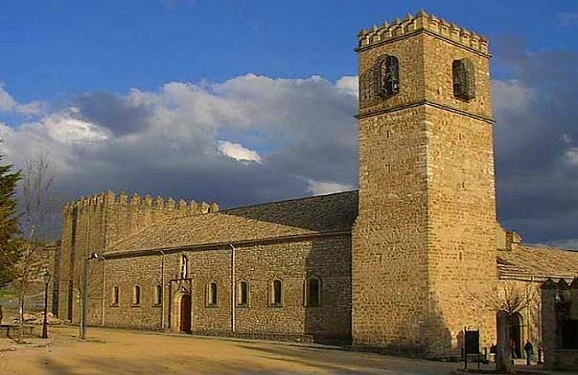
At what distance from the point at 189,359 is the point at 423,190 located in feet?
40.3

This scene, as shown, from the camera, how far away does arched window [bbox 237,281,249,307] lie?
43562 millimetres

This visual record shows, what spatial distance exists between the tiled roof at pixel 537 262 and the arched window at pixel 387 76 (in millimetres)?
9938

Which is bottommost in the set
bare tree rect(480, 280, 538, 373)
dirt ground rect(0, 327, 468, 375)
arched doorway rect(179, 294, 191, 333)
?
dirt ground rect(0, 327, 468, 375)

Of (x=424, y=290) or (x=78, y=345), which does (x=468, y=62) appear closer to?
(x=424, y=290)

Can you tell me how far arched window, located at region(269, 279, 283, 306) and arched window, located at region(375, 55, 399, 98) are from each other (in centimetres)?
1197

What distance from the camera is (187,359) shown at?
28719mm

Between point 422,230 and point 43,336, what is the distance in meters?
20.1

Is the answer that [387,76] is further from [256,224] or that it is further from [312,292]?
[256,224]

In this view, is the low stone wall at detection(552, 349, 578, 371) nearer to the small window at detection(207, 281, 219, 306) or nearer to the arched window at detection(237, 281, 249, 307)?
the arched window at detection(237, 281, 249, 307)

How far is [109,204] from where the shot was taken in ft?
191

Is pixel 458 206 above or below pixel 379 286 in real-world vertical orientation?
above

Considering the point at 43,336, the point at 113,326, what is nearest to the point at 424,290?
the point at 43,336

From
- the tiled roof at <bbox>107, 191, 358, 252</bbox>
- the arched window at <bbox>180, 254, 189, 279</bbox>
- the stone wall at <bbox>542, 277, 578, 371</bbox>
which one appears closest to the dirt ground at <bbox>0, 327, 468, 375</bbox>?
the stone wall at <bbox>542, 277, 578, 371</bbox>

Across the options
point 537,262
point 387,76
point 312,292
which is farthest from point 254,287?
point 537,262
